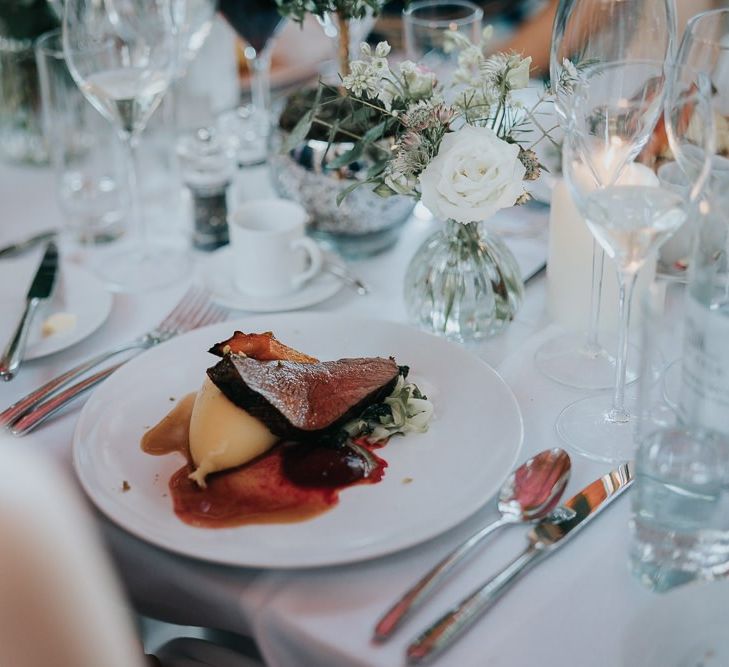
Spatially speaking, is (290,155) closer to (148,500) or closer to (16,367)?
(16,367)

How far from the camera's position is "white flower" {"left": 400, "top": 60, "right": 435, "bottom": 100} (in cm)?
105

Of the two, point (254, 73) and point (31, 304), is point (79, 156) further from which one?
point (31, 304)

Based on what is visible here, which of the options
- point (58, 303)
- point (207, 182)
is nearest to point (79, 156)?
point (207, 182)

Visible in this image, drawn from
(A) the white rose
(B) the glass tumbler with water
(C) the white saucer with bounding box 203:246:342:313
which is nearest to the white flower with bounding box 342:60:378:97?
(A) the white rose

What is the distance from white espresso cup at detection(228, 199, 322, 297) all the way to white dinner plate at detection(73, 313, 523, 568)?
5.6 inches

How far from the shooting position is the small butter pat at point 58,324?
1205 mm

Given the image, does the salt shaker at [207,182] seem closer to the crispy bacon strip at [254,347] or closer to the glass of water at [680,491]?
the crispy bacon strip at [254,347]

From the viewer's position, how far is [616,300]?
1176mm

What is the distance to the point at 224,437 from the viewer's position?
89 cm

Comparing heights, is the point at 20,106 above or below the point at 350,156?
below

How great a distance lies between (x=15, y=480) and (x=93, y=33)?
80 centimetres

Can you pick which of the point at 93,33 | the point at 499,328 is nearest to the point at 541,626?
the point at 499,328

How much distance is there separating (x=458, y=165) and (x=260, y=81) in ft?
3.13

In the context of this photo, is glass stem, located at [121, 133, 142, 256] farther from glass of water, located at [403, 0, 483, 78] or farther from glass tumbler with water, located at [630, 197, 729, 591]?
glass tumbler with water, located at [630, 197, 729, 591]
